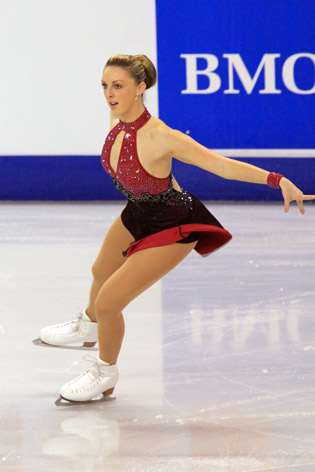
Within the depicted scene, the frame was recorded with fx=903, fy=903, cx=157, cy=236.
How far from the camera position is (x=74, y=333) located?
3.25 metres

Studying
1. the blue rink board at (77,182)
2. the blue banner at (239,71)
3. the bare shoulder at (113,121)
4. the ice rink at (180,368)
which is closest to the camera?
the ice rink at (180,368)

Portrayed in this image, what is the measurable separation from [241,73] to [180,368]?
14.2ft

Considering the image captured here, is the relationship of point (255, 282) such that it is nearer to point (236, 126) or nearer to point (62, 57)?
point (236, 126)

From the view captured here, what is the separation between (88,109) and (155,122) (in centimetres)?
461

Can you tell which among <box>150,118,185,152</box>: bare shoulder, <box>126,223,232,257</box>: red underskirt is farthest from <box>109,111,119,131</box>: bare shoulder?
<box>126,223,232,257</box>: red underskirt

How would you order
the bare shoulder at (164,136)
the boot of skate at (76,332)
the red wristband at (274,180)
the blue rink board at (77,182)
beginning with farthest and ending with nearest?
the blue rink board at (77,182)
the boot of skate at (76,332)
the bare shoulder at (164,136)
the red wristband at (274,180)

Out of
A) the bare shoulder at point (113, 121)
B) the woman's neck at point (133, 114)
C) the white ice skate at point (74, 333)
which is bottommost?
the white ice skate at point (74, 333)

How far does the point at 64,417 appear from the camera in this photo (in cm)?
277

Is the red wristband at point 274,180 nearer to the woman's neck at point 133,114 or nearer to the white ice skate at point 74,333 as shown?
the woman's neck at point 133,114

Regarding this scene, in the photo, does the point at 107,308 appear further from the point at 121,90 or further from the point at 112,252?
the point at 121,90

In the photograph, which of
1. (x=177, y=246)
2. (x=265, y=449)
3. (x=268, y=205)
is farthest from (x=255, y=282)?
(x=268, y=205)

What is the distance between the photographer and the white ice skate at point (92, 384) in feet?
9.40

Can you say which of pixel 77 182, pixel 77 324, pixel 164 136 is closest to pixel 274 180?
pixel 164 136

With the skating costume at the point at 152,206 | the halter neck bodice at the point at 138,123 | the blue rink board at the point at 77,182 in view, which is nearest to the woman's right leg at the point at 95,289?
the skating costume at the point at 152,206
